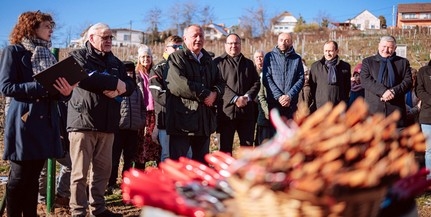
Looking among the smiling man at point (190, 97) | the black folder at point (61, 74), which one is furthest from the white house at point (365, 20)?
the black folder at point (61, 74)

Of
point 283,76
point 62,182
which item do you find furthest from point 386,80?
point 62,182

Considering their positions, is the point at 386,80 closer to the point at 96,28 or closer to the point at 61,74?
the point at 96,28

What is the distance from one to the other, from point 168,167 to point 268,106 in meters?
4.52

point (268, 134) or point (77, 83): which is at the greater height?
point (77, 83)

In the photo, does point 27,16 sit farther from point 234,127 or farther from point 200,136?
point 234,127

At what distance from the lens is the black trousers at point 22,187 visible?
11.9 feet

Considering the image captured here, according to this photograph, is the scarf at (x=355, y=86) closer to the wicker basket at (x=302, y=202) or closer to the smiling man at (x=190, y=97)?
the smiling man at (x=190, y=97)

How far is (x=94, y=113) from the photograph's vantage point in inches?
162

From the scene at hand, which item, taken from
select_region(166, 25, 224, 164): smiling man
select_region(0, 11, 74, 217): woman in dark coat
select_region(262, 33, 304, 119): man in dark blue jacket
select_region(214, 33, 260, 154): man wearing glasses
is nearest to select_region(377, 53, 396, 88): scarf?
select_region(262, 33, 304, 119): man in dark blue jacket

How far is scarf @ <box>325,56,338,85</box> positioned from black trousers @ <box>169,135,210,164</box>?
2444 millimetres

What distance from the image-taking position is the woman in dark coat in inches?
139

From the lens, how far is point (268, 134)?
6.17m

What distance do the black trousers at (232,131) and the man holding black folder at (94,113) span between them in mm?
1863

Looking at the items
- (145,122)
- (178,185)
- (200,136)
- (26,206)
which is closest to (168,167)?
(178,185)
